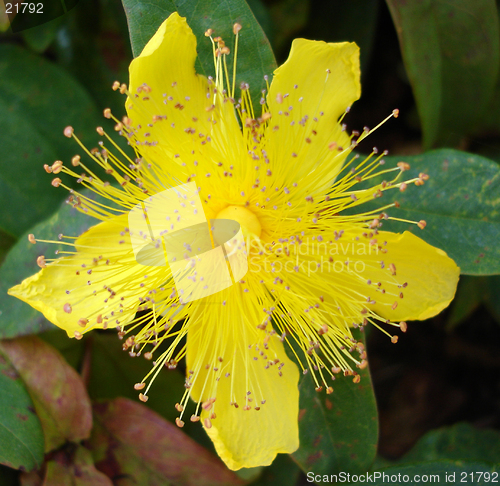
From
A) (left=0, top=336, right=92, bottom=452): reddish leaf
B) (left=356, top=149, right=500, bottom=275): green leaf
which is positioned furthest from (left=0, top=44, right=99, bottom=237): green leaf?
(left=356, top=149, right=500, bottom=275): green leaf

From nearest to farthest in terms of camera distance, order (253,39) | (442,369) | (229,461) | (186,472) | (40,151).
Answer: (229,461) → (253,39) → (186,472) → (40,151) → (442,369)

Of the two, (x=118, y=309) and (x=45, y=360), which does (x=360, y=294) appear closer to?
(x=118, y=309)

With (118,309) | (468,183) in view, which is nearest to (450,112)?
(468,183)

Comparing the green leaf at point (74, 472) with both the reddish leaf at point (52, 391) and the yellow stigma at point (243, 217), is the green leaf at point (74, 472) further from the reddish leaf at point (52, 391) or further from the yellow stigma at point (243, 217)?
the yellow stigma at point (243, 217)

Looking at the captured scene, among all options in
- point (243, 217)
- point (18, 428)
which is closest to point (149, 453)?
point (18, 428)

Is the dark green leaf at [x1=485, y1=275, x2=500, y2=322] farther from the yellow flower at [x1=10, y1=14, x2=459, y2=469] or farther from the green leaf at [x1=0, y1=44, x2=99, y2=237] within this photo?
the green leaf at [x1=0, y1=44, x2=99, y2=237]
